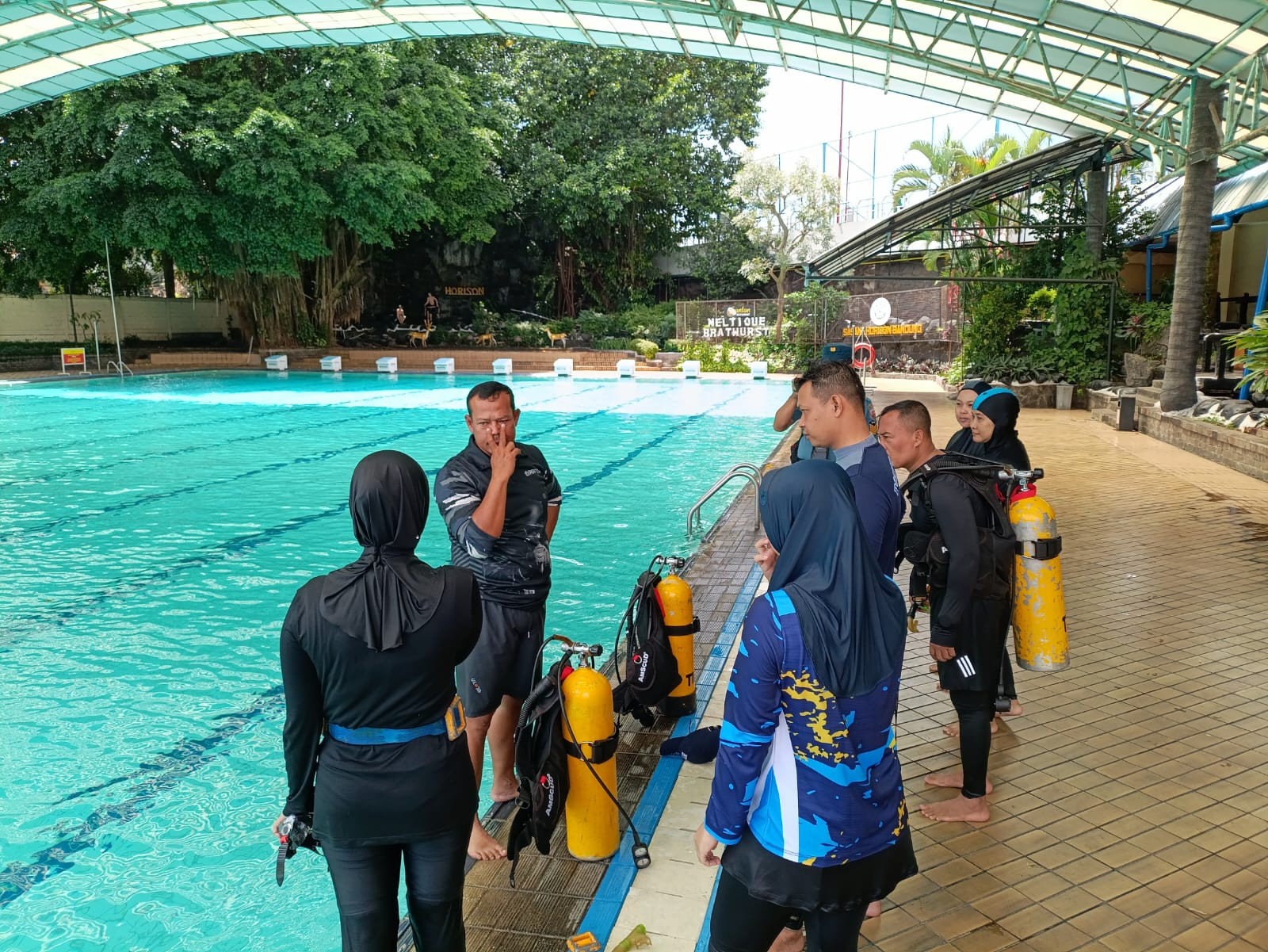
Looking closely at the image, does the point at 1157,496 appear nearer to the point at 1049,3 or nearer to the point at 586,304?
the point at 1049,3

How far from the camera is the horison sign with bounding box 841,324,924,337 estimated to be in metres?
26.0

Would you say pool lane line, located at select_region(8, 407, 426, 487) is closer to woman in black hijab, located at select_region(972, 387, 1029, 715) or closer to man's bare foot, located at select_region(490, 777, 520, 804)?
man's bare foot, located at select_region(490, 777, 520, 804)

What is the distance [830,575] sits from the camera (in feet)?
5.93

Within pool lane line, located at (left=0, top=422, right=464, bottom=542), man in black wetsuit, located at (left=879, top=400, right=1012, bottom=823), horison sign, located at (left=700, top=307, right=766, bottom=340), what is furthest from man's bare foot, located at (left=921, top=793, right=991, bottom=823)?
horison sign, located at (left=700, top=307, right=766, bottom=340)

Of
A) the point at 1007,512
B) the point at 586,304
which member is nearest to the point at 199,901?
the point at 1007,512

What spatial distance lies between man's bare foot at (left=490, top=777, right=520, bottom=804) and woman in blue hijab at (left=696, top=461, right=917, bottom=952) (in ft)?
6.27

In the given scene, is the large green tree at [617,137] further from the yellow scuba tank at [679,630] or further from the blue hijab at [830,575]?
the blue hijab at [830,575]

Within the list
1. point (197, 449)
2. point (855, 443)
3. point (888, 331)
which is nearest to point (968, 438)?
point (855, 443)

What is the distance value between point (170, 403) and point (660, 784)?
2036 cm

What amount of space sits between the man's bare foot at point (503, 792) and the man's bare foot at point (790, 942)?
1.39 metres

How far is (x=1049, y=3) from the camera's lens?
37.1 feet

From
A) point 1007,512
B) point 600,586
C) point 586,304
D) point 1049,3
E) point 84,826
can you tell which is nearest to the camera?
point 1007,512

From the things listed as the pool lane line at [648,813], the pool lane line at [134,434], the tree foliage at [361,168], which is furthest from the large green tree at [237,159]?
the pool lane line at [648,813]

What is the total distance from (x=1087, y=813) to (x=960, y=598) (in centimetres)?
114
